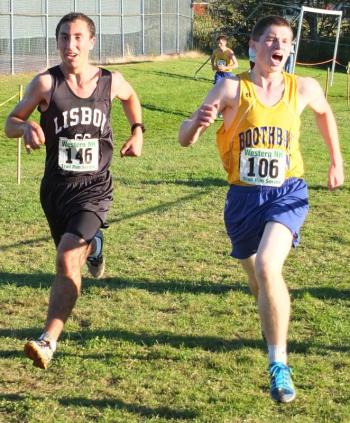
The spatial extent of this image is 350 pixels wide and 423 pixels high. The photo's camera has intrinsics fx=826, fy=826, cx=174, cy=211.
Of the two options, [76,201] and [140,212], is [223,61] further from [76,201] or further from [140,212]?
[76,201]

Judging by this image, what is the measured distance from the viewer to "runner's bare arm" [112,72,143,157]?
17.8 ft

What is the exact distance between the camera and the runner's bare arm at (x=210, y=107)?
4559 millimetres

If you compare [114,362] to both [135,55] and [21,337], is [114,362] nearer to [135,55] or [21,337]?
[21,337]

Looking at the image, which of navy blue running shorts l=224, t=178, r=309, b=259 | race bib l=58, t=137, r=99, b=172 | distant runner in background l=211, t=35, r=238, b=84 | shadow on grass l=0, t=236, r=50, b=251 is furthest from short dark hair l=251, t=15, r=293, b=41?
distant runner in background l=211, t=35, r=238, b=84

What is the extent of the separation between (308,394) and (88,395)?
119 centimetres

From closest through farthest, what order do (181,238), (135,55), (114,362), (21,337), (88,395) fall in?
(88,395)
(114,362)
(21,337)
(181,238)
(135,55)

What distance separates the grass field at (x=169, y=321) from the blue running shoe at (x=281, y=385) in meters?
0.14

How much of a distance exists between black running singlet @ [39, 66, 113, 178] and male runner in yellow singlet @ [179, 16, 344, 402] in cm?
72

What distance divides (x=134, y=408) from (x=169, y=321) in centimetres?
146

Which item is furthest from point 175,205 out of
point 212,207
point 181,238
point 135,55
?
point 135,55

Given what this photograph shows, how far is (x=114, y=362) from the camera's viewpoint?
4.93 meters

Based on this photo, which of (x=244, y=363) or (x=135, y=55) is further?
(x=135, y=55)

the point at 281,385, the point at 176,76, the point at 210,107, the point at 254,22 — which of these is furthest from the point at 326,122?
the point at 254,22

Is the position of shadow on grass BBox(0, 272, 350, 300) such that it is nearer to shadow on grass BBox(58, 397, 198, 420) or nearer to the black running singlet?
the black running singlet
